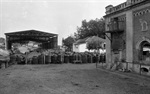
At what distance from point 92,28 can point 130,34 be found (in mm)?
35645

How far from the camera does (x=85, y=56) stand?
25.9 meters

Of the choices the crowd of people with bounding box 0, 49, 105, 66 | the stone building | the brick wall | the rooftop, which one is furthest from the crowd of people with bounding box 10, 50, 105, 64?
the brick wall

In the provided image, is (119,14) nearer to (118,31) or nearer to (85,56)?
(118,31)

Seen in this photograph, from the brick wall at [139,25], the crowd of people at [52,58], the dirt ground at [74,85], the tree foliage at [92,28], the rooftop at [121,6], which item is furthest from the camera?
the tree foliage at [92,28]

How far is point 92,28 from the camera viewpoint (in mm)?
50188

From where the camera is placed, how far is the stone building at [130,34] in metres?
13.3

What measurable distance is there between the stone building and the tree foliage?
101 feet

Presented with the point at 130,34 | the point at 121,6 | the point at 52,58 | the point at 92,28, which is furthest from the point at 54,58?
the point at 92,28

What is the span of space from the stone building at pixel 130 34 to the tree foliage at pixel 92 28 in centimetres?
3079

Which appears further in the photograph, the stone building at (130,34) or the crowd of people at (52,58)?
the crowd of people at (52,58)

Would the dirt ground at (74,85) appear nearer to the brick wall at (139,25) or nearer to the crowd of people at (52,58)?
the brick wall at (139,25)

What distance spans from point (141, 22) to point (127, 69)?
5.23m

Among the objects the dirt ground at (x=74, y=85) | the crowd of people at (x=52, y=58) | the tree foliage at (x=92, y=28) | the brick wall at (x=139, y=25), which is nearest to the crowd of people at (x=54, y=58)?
the crowd of people at (x=52, y=58)

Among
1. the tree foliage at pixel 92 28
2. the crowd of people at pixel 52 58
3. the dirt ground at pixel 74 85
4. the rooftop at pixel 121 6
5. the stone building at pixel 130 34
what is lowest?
the dirt ground at pixel 74 85
